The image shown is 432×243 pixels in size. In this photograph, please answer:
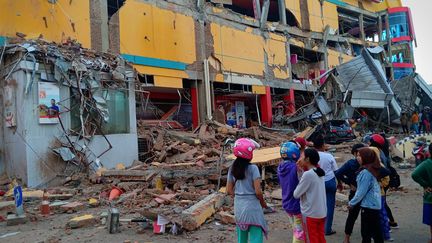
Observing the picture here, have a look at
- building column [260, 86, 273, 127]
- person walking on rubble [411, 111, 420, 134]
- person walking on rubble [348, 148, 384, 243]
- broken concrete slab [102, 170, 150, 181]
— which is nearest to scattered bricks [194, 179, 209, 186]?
broken concrete slab [102, 170, 150, 181]

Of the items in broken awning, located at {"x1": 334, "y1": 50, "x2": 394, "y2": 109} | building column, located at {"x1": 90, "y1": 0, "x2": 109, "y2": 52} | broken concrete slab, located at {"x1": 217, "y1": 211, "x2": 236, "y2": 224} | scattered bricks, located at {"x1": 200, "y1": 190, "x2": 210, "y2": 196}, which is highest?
building column, located at {"x1": 90, "y1": 0, "x2": 109, "y2": 52}

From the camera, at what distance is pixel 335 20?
3647 cm

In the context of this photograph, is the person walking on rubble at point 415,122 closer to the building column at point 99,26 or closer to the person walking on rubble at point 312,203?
the building column at point 99,26

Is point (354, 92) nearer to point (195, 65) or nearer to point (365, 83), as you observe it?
point (365, 83)

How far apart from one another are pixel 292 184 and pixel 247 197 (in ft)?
2.26

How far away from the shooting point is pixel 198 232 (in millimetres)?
5883

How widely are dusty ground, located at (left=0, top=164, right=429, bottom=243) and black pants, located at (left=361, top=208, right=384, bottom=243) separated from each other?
1055 millimetres

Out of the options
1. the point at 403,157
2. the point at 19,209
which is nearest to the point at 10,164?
the point at 19,209

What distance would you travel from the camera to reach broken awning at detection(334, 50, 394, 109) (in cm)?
2030

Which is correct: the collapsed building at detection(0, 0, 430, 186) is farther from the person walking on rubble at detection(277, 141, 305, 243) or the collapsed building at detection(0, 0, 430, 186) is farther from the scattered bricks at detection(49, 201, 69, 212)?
the person walking on rubble at detection(277, 141, 305, 243)

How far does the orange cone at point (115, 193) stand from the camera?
29.1ft

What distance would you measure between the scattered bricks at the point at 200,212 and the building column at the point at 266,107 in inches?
824

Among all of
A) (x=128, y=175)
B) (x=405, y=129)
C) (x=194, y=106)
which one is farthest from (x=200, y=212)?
(x=405, y=129)

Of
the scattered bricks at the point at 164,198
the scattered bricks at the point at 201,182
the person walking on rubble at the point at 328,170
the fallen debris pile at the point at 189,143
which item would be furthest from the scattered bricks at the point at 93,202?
the person walking on rubble at the point at 328,170
